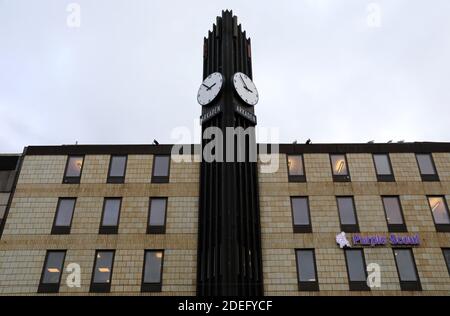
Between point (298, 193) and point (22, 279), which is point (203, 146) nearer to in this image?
point (298, 193)

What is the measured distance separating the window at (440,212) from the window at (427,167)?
170 centimetres

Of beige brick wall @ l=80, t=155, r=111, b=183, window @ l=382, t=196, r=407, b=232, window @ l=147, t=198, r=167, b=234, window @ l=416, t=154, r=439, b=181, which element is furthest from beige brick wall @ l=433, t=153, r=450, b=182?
beige brick wall @ l=80, t=155, r=111, b=183

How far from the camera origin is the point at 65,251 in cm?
3102

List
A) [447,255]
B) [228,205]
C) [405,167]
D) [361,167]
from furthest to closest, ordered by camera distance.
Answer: [361,167] < [405,167] < [447,255] < [228,205]

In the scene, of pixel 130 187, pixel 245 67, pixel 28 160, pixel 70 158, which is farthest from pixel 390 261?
pixel 28 160

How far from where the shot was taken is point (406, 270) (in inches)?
1188

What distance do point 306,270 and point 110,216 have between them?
1559 centimetres

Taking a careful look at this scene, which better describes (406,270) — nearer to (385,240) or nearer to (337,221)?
(385,240)

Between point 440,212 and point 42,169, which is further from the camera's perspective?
point 42,169

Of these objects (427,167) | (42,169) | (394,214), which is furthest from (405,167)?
(42,169)

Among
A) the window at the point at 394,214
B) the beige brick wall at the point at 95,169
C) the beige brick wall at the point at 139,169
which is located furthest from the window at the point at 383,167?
the beige brick wall at the point at 95,169

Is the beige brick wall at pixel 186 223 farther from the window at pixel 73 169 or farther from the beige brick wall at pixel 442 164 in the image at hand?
the window at pixel 73 169

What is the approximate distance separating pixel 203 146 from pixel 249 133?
12.3 ft

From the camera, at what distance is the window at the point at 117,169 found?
111 ft
